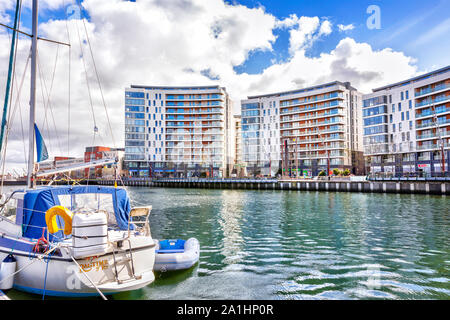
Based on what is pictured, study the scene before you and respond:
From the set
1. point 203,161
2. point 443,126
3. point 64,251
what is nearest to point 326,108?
point 443,126

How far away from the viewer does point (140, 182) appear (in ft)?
314

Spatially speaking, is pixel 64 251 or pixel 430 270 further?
pixel 430 270

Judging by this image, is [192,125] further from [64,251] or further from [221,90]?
[64,251]

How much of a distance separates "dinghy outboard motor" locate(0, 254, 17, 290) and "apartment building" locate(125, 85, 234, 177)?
104m

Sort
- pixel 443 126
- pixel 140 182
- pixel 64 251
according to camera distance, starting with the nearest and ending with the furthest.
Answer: pixel 64 251, pixel 443 126, pixel 140 182

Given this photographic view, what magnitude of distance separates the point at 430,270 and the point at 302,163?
300ft

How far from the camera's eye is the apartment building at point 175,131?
113562 millimetres

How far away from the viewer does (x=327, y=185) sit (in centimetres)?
5972

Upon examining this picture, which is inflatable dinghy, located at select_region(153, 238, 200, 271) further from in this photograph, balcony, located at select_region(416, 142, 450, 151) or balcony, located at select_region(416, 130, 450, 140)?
balcony, located at select_region(416, 130, 450, 140)

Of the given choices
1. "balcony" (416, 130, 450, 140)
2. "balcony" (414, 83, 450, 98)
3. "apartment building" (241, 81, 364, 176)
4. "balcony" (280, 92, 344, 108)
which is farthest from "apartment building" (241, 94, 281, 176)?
"balcony" (414, 83, 450, 98)

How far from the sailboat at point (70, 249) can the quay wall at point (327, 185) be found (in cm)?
5111

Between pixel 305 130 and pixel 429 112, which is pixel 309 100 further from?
pixel 429 112

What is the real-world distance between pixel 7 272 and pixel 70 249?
108 inches

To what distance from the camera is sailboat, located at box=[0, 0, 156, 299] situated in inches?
320
